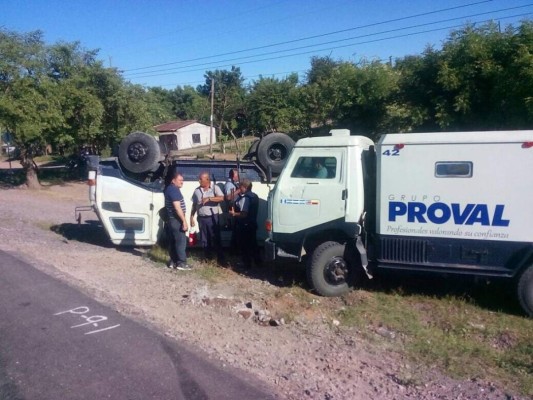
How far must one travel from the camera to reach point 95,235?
1239 cm

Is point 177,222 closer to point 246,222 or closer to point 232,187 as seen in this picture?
point 246,222

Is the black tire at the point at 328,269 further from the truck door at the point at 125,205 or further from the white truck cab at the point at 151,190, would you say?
the truck door at the point at 125,205

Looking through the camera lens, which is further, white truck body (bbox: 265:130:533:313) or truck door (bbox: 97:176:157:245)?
truck door (bbox: 97:176:157:245)

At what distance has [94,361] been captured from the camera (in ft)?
16.8

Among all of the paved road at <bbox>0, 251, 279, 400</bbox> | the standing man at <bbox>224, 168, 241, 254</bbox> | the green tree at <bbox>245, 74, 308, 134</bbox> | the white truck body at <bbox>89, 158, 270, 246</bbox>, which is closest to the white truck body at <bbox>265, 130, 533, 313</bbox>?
the standing man at <bbox>224, 168, 241, 254</bbox>

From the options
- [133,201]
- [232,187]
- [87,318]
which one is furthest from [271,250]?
[133,201]

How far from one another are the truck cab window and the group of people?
1.52 m

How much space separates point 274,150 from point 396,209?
3.93 m

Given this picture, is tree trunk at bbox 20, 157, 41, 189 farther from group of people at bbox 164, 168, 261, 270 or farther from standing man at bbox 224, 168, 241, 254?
standing man at bbox 224, 168, 241, 254

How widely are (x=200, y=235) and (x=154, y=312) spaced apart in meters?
3.09

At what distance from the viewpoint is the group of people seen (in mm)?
8789

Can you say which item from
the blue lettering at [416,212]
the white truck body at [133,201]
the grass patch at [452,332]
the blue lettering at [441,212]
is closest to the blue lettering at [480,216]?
the blue lettering at [441,212]

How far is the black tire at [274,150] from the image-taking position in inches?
411

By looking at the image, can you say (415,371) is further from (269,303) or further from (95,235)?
(95,235)
